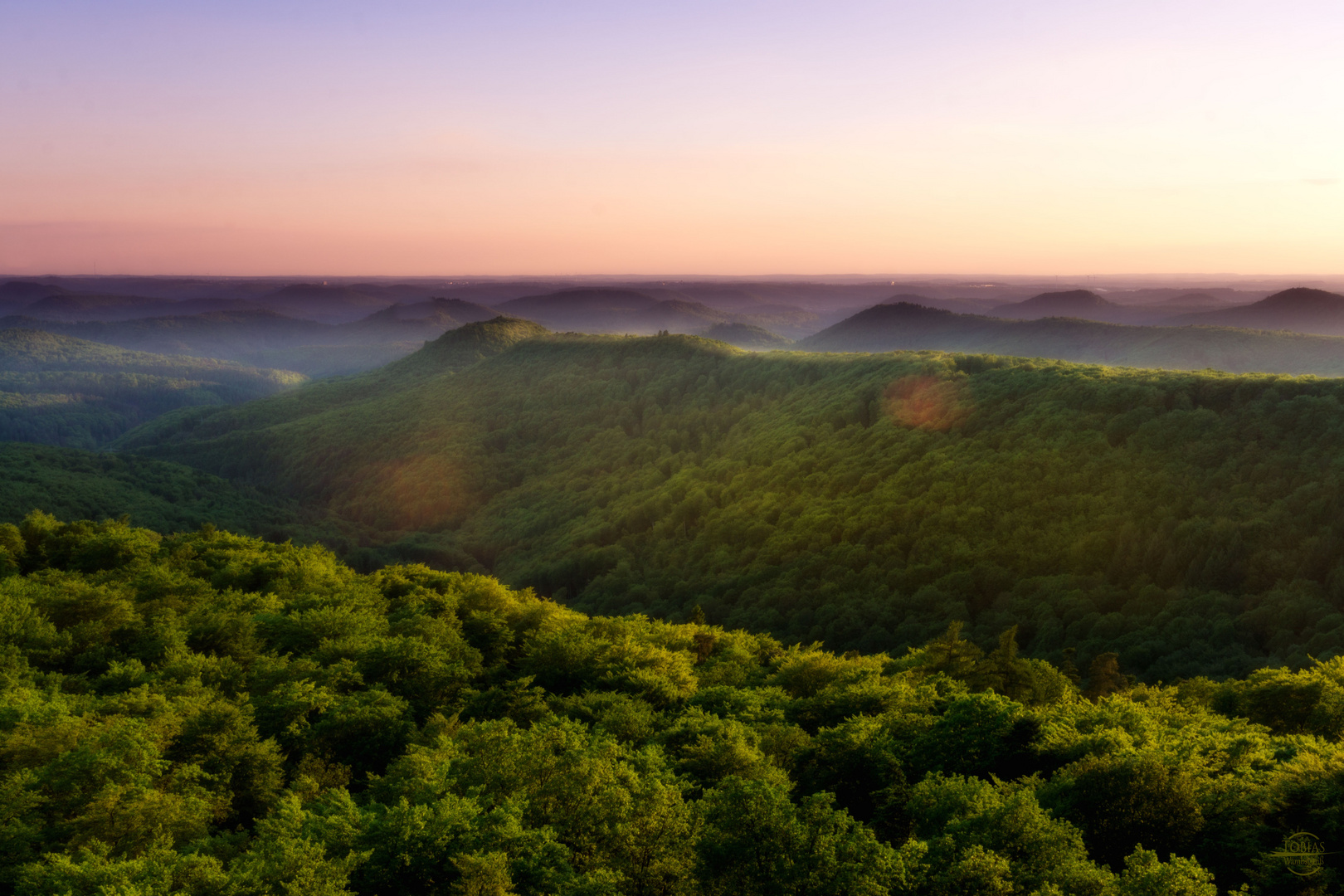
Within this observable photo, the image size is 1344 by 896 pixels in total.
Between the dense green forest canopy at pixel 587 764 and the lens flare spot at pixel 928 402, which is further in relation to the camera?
the lens flare spot at pixel 928 402

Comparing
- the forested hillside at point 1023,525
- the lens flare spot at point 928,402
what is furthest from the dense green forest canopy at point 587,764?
the lens flare spot at point 928,402

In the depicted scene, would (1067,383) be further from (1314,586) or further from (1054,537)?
(1314,586)

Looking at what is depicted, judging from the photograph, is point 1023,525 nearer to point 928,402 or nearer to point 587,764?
point 928,402

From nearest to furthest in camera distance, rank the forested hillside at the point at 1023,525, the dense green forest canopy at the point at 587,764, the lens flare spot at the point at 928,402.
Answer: the dense green forest canopy at the point at 587,764, the forested hillside at the point at 1023,525, the lens flare spot at the point at 928,402

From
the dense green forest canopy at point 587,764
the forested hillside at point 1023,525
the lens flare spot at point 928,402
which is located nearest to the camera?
the dense green forest canopy at point 587,764

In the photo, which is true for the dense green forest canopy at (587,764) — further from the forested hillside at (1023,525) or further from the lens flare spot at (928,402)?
the lens flare spot at (928,402)

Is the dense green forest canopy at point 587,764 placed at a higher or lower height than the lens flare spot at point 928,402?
lower

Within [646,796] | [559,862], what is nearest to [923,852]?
[646,796]

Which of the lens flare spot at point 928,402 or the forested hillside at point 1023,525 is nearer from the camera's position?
the forested hillside at point 1023,525

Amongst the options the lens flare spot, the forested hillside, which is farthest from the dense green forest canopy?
the lens flare spot

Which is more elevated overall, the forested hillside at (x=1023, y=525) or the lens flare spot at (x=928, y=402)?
the lens flare spot at (x=928, y=402)
